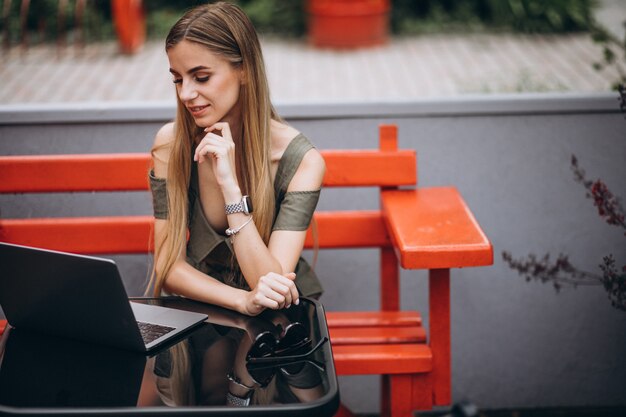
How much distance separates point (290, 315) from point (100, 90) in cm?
549

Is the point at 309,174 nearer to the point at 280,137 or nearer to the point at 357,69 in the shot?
the point at 280,137

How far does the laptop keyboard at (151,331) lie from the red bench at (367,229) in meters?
0.76

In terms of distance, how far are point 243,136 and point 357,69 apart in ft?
18.4

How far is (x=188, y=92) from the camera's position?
2.40m

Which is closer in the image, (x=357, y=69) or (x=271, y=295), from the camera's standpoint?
(x=271, y=295)

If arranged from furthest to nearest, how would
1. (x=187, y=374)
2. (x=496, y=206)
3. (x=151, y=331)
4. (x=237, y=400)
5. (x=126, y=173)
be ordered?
(x=496, y=206), (x=126, y=173), (x=151, y=331), (x=187, y=374), (x=237, y=400)

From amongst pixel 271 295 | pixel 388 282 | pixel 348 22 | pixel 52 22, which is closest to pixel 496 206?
pixel 388 282

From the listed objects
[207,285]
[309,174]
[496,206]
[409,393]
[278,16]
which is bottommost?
[409,393]

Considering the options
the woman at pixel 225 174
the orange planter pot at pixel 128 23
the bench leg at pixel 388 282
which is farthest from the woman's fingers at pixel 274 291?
the orange planter pot at pixel 128 23

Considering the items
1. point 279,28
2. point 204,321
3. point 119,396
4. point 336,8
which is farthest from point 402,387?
point 279,28

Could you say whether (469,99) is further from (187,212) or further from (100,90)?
(100,90)

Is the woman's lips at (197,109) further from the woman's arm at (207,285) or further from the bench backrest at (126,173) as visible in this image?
the bench backrest at (126,173)

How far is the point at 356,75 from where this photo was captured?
7.75 m

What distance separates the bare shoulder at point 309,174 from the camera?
2512mm
